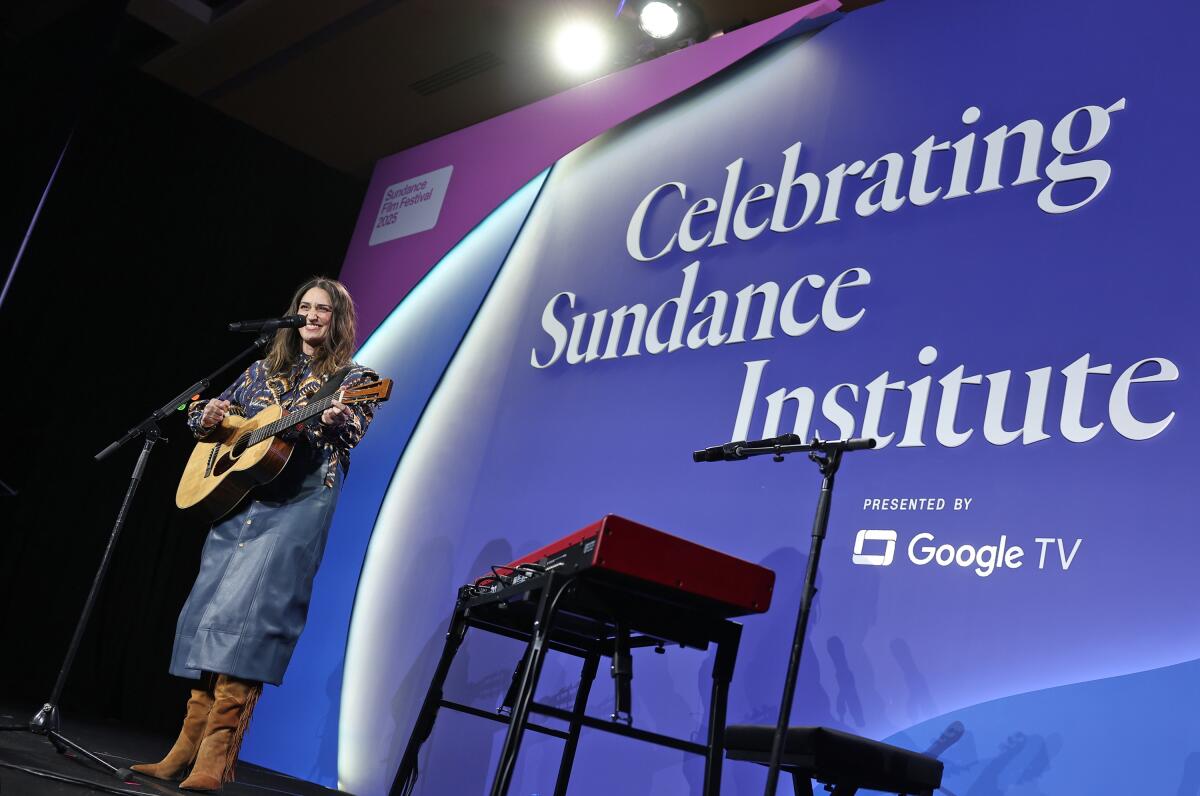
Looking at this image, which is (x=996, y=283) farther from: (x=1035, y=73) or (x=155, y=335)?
(x=155, y=335)

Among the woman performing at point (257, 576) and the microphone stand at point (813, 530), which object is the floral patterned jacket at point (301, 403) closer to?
the woman performing at point (257, 576)

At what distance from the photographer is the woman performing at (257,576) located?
2834mm

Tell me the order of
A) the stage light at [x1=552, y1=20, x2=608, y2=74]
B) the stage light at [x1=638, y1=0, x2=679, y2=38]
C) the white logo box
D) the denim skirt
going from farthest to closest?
the white logo box → the stage light at [x1=552, y1=20, x2=608, y2=74] → the stage light at [x1=638, y1=0, x2=679, y2=38] → the denim skirt

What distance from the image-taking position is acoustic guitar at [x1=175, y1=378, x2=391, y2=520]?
2906 mm

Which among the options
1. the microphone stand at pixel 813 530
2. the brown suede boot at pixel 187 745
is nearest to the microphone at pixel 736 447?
the microphone stand at pixel 813 530

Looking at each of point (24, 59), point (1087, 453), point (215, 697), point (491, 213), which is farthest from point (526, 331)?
point (24, 59)

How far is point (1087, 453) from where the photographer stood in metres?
2.65

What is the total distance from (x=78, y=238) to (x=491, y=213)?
2.30 metres

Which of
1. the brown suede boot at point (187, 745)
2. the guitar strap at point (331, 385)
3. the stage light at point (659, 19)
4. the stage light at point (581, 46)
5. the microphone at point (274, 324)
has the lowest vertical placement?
the brown suede boot at point (187, 745)

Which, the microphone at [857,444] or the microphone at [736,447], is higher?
the microphone at [857,444]

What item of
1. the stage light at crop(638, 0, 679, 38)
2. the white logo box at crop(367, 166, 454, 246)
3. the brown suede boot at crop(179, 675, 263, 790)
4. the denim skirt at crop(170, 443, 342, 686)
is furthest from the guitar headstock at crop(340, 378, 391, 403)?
the white logo box at crop(367, 166, 454, 246)

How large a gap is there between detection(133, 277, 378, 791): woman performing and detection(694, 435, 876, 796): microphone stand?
1.21m

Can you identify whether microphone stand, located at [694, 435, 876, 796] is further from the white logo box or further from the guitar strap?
the white logo box

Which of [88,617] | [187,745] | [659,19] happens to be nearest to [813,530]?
[187,745]
